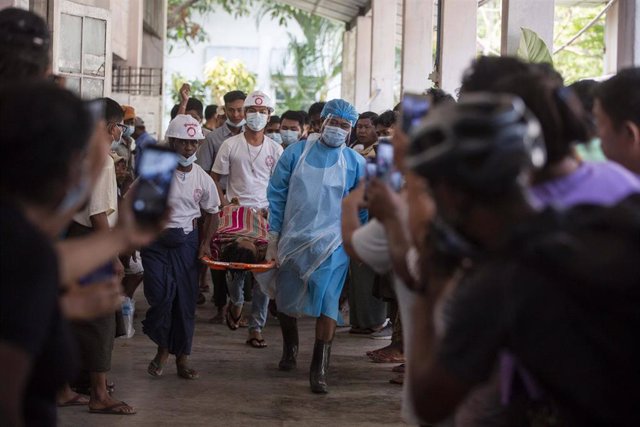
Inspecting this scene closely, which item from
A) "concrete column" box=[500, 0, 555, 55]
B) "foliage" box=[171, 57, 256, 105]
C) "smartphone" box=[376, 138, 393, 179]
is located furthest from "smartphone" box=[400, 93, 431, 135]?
"foliage" box=[171, 57, 256, 105]

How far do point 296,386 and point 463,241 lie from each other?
6009 mm

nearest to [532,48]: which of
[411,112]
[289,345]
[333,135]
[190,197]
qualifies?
[333,135]

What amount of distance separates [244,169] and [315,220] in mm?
2407

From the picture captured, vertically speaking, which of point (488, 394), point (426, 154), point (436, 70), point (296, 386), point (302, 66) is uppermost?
point (302, 66)

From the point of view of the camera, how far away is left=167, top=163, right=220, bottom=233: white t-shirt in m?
8.42

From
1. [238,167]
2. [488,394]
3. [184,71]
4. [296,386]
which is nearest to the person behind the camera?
[488,394]

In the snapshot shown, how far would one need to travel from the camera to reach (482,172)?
2479 mm

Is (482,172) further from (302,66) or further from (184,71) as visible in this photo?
(184,71)

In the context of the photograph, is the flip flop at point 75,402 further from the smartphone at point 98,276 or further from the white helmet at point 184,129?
the smartphone at point 98,276

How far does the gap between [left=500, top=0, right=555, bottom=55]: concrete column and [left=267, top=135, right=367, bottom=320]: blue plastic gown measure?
1.87 m

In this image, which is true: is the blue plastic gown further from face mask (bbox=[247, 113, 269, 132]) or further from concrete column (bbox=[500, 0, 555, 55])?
face mask (bbox=[247, 113, 269, 132])

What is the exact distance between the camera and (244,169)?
1076 centimetres

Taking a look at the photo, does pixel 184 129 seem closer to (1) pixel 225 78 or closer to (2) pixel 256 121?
(2) pixel 256 121

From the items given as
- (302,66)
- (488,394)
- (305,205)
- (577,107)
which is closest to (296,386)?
(305,205)
